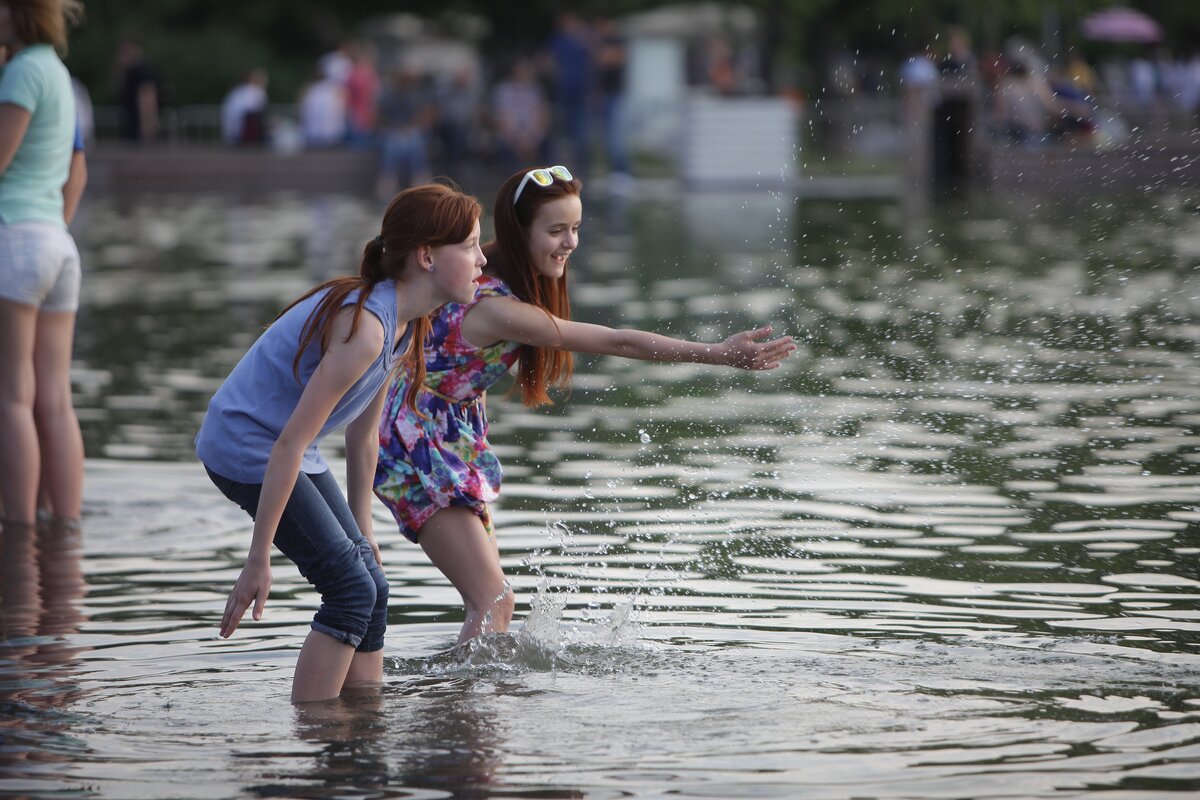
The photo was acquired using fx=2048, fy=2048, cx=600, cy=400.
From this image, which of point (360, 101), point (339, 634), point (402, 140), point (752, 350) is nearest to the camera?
point (339, 634)

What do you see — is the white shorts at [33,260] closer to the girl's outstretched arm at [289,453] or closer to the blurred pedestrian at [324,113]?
the girl's outstretched arm at [289,453]

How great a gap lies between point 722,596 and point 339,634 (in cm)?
194

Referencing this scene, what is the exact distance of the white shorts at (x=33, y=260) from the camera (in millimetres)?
7766

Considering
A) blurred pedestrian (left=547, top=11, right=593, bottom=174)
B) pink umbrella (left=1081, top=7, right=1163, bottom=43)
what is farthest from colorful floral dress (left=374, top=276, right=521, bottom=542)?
pink umbrella (left=1081, top=7, right=1163, bottom=43)

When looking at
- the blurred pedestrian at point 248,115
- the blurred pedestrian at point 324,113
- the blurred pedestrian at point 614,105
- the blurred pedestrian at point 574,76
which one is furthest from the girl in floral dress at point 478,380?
the blurred pedestrian at point 248,115

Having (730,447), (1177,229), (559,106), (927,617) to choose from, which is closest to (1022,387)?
(730,447)

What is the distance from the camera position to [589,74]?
33.1m

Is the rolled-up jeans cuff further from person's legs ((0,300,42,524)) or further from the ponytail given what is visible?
person's legs ((0,300,42,524))

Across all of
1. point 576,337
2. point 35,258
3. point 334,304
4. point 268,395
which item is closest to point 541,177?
point 576,337

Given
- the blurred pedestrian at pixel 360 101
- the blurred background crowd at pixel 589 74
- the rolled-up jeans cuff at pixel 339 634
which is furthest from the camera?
the blurred pedestrian at pixel 360 101

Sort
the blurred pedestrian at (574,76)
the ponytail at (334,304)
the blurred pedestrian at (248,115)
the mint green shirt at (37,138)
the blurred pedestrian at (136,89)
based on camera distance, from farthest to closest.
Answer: the blurred pedestrian at (248,115)
the blurred pedestrian at (136,89)
the blurred pedestrian at (574,76)
the mint green shirt at (37,138)
the ponytail at (334,304)

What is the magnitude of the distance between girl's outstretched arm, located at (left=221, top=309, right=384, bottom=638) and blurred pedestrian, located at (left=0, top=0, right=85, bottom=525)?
3.17m

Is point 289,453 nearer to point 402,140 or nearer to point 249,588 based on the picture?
point 249,588

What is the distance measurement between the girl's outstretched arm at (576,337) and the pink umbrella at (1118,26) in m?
47.7
